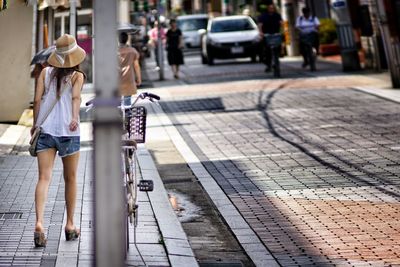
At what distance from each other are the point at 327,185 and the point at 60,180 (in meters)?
3.02

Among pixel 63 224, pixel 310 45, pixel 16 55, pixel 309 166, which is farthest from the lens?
pixel 310 45

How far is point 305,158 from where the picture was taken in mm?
14594

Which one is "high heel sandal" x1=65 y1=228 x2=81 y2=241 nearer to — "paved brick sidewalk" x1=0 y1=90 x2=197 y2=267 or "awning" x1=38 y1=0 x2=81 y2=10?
"paved brick sidewalk" x1=0 y1=90 x2=197 y2=267

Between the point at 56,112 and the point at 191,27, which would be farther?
the point at 191,27

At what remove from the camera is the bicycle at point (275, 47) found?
1156 inches

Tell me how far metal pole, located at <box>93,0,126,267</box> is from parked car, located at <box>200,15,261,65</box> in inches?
1297

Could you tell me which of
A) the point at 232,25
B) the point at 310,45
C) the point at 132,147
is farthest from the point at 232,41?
the point at 132,147

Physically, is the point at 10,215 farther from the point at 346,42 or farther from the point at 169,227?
the point at 346,42

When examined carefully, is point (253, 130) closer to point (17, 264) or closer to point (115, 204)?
point (17, 264)

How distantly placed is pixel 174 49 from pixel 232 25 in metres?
6.58

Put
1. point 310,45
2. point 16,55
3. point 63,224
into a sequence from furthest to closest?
point 310,45 → point 16,55 → point 63,224

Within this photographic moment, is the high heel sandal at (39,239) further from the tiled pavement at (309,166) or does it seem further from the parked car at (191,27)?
the parked car at (191,27)

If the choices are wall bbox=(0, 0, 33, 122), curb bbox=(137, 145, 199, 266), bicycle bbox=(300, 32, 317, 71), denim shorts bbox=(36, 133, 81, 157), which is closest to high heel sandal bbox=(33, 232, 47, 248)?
denim shorts bbox=(36, 133, 81, 157)

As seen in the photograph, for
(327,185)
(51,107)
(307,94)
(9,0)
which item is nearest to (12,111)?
(9,0)
